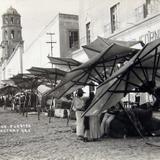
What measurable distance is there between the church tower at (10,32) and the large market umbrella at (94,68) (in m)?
78.9

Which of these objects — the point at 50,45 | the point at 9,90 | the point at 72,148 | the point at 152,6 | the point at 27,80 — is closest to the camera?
the point at 72,148

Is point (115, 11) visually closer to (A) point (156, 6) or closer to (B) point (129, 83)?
(A) point (156, 6)

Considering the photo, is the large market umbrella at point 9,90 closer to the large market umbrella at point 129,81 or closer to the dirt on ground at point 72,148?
the dirt on ground at point 72,148

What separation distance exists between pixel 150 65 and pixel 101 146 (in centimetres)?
283

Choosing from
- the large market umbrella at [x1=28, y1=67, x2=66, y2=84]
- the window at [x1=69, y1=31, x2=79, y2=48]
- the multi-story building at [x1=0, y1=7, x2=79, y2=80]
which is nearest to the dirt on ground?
the large market umbrella at [x1=28, y1=67, x2=66, y2=84]

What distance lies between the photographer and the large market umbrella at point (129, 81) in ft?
32.6

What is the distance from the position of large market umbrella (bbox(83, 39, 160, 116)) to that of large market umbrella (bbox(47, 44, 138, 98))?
2.44 ft

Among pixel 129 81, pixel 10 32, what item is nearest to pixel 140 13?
pixel 129 81

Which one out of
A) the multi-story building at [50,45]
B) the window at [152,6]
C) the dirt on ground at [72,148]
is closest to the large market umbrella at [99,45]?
the dirt on ground at [72,148]

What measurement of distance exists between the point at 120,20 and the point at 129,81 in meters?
14.8

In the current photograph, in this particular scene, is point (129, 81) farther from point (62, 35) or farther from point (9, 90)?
point (62, 35)

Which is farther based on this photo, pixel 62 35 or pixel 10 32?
pixel 10 32

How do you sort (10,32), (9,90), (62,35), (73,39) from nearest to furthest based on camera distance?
1. (9,90)
2. (62,35)
3. (73,39)
4. (10,32)

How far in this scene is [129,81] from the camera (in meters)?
11.4
